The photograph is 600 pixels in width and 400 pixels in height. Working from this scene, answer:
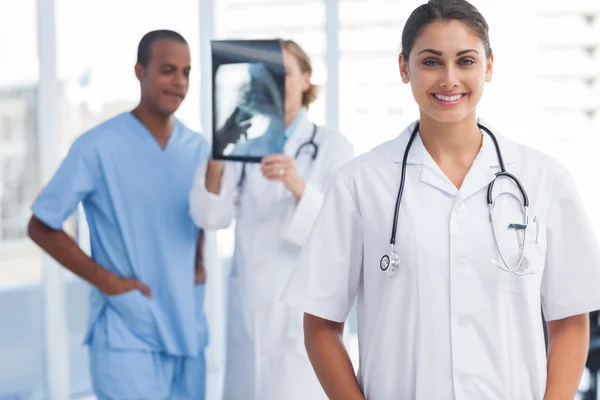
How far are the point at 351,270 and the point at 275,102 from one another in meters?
0.86

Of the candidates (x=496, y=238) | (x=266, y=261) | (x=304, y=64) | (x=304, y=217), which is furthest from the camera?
(x=304, y=64)

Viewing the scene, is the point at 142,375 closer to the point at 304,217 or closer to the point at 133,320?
the point at 133,320

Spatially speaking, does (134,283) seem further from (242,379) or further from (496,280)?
(496,280)

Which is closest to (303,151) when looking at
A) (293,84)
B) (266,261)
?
(293,84)

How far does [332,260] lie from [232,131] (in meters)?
0.88

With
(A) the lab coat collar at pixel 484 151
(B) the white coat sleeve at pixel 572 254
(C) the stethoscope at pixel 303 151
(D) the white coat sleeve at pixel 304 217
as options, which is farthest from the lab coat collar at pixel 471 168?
(C) the stethoscope at pixel 303 151

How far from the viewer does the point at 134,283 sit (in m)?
2.29

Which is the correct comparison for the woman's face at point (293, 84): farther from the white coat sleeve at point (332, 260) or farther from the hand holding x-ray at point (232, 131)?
the white coat sleeve at point (332, 260)

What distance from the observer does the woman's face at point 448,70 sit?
4.23ft

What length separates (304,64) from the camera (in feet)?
7.64

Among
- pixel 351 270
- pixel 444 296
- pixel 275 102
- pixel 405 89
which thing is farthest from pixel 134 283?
pixel 405 89

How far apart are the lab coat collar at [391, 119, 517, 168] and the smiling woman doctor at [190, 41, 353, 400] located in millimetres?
734

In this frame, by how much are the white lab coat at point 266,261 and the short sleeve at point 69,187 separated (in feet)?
0.99

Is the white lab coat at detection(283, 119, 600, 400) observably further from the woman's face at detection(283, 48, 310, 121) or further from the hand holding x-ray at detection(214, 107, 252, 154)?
the woman's face at detection(283, 48, 310, 121)
